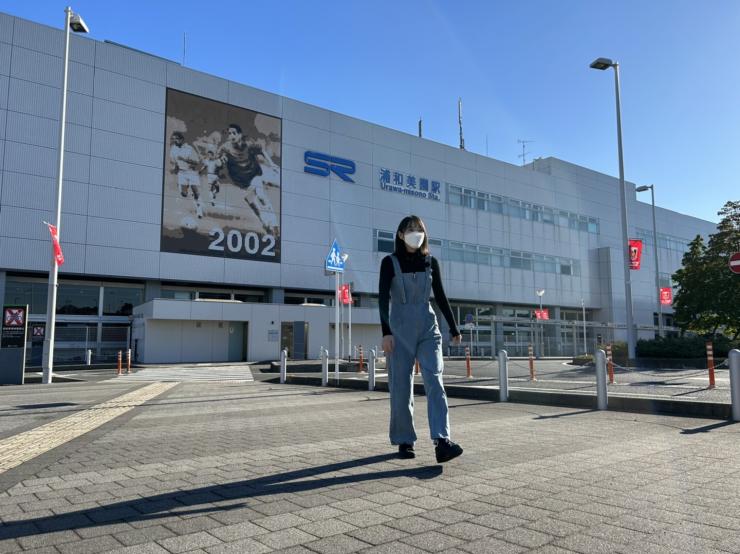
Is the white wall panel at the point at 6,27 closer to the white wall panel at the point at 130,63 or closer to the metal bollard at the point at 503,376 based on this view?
the white wall panel at the point at 130,63

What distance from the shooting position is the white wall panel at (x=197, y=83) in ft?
117

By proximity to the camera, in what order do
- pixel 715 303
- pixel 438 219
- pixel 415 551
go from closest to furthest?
pixel 415 551
pixel 715 303
pixel 438 219

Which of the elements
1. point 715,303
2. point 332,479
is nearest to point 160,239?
point 715,303

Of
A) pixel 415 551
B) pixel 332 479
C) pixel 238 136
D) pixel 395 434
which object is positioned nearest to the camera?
pixel 415 551

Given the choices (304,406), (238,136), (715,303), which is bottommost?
(304,406)

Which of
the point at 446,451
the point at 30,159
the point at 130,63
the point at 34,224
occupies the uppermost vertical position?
the point at 130,63

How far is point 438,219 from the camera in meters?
47.3

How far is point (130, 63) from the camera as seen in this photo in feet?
112

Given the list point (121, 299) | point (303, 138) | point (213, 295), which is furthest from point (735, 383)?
point (303, 138)

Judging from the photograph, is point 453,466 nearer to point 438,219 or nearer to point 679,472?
point 679,472

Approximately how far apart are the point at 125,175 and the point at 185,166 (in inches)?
144

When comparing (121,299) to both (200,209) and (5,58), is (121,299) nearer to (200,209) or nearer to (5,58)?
(200,209)

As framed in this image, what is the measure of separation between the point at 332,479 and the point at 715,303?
2770cm

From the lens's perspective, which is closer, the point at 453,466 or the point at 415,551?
the point at 415,551
